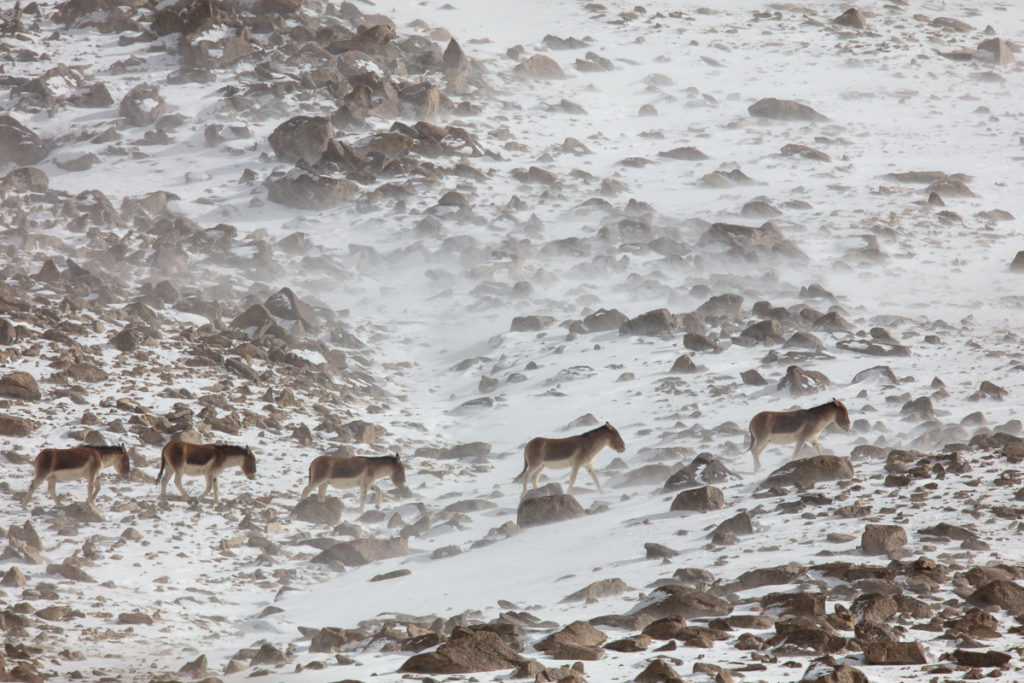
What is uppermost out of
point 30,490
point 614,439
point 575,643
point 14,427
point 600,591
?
point 575,643

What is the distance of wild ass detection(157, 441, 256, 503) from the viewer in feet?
46.1

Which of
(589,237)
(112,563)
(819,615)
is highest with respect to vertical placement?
(819,615)

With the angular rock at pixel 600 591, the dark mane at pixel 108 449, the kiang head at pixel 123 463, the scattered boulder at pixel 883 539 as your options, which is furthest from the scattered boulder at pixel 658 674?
the kiang head at pixel 123 463

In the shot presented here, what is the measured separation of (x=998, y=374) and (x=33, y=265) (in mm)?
23396

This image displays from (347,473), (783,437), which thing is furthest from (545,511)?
(783,437)

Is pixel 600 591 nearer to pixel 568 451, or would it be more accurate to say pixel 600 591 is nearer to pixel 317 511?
pixel 568 451

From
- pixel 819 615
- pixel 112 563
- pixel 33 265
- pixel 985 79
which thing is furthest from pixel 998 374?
pixel 985 79

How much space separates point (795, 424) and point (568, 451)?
362cm

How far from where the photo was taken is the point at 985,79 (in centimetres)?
4300

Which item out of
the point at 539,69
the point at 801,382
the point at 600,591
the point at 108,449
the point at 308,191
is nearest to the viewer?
the point at 600,591

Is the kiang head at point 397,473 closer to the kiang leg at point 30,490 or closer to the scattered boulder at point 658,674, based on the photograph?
the kiang leg at point 30,490

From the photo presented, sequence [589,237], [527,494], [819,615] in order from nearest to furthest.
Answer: [819,615] < [527,494] < [589,237]

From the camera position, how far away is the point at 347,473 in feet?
48.1

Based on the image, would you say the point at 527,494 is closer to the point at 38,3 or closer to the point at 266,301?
the point at 266,301
